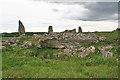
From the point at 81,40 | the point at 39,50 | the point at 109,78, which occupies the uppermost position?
the point at 81,40

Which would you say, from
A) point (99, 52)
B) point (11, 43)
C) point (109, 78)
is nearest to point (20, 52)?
point (11, 43)

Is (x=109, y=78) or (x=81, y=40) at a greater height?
(x=81, y=40)

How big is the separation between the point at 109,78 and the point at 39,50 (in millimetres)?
10725

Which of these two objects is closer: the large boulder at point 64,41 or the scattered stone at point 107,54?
the scattered stone at point 107,54

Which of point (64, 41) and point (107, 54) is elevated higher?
point (64, 41)

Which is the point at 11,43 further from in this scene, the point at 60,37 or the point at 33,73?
the point at 33,73

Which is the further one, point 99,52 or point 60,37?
point 60,37

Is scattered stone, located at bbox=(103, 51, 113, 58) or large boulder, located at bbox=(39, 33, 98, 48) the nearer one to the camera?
scattered stone, located at bbox=(103, 51, 113, 58)

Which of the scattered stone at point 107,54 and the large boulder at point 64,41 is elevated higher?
the large boulder at point 64,41

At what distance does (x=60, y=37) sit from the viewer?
18.2m

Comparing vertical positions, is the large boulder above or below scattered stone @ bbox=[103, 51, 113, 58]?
above

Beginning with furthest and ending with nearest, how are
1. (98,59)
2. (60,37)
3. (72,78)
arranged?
(60,37) → (98,59) → (72,78)

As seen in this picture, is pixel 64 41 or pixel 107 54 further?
pixel 64 41

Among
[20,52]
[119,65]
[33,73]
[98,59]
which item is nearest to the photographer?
[33,73]
